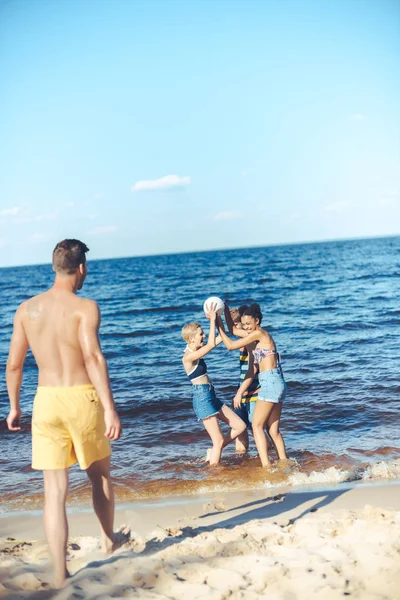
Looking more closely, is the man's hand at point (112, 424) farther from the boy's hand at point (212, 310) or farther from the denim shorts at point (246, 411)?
the denim shorts at point (246, 411)

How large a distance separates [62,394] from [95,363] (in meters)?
0.28

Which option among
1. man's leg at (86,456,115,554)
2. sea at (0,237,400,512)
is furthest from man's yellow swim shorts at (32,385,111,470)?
sea at (0,237,400,512)

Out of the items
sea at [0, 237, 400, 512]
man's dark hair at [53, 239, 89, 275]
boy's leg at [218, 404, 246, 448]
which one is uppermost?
man's dark hair at [53, 239, 89, 275]

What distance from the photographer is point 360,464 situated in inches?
241

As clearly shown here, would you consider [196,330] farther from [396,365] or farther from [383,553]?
[396,365]

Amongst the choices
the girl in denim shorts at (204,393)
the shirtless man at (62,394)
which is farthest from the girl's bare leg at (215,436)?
the shirtless man at (62,394)

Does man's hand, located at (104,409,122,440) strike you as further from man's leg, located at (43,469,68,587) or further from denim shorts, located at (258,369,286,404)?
denim shorts, located at (258,369,286,404)

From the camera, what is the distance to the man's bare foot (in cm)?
398

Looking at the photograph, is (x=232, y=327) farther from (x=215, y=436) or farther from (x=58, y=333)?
(x=58, y=333)

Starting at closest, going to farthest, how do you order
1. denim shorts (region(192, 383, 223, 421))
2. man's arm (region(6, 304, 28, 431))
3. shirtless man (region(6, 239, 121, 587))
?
1. shirtless man (region(6, 239, 121, 587))
2. man's arm (region(6, 304, 28, 431))
3. denim shorts (region(192, 383, 223, 421))

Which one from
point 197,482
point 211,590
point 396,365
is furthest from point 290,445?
point 396,365

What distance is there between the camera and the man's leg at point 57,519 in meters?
3.47

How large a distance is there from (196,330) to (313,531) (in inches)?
92.3

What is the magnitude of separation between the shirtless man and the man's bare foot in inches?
19.1
